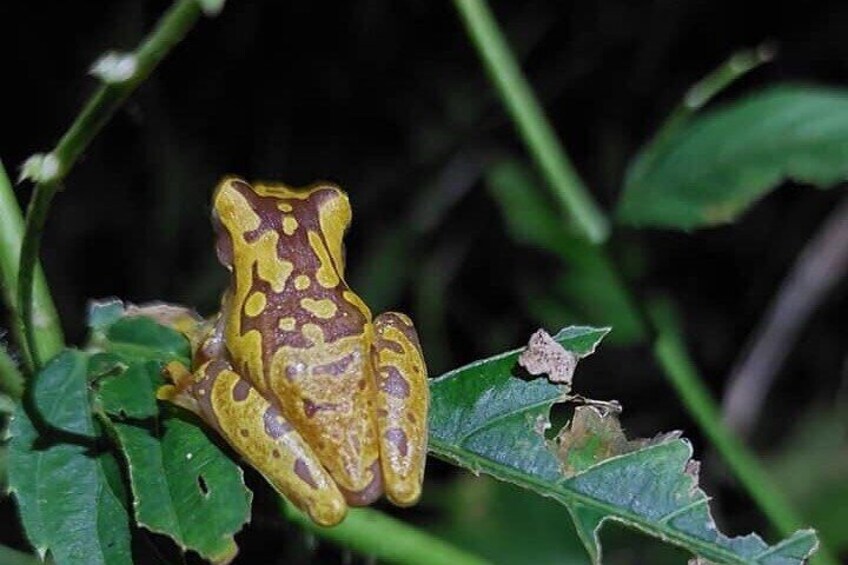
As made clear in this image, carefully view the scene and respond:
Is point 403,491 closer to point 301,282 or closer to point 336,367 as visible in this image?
point 336,367

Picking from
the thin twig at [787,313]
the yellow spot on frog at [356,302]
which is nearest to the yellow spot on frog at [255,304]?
the yellow spot on frog at [356,302]

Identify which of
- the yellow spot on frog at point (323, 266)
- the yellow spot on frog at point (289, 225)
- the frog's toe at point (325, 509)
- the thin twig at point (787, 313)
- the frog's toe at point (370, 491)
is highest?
the thin twig at point (787, 313)

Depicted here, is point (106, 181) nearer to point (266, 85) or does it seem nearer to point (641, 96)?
point (266, 85)

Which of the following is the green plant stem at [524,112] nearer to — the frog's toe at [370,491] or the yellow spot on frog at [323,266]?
the yellow spot on frog at [323,266]

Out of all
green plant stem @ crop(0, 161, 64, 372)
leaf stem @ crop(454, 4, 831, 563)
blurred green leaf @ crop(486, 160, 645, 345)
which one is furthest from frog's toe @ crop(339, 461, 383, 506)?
blurred green leaf @ crop(486, 160, 645, 345)

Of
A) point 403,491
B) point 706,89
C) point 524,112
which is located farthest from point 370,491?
point 524,112

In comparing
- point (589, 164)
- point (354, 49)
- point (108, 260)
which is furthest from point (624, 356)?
point (108, 260)
